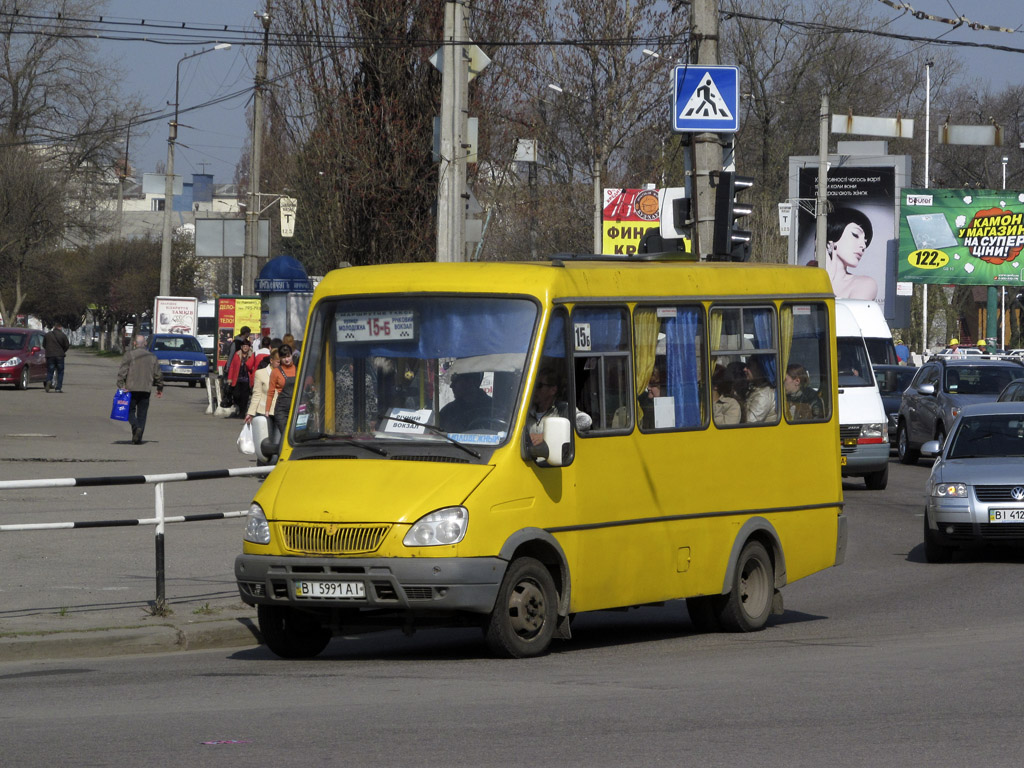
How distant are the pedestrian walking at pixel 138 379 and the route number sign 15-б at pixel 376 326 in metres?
17.4

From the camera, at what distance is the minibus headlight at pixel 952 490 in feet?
51.9

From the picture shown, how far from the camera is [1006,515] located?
15680 mm

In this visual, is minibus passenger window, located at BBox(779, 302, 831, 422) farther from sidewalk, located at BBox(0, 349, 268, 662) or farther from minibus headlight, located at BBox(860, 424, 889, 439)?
minibus headlight, located at BBox(860, 424, 889, 439)

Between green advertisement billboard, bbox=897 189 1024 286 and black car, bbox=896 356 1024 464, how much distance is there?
27702 mm

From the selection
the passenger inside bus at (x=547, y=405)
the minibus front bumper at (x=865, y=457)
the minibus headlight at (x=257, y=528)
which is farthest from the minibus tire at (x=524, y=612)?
the minibus front bumper at (x=865, y=457)

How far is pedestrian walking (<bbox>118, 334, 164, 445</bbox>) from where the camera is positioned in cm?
2716

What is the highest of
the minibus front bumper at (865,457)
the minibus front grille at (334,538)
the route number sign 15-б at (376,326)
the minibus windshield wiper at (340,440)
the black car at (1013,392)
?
the route number sign 15-б at (376,326)

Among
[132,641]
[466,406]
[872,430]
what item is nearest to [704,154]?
[872,430]

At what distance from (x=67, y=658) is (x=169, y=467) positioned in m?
13.1

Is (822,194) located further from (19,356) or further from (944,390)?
(19,356)

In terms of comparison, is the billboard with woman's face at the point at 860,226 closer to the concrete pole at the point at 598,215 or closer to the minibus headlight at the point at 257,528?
the concrete pole at the point at 598,215

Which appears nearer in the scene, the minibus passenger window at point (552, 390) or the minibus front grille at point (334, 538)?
the minibus front grille at point (334, 538)

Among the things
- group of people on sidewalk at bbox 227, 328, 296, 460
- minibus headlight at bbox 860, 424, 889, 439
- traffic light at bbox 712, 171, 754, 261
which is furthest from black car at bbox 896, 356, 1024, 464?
group of people on sidewalk at bbox 227, 328, 296, 460

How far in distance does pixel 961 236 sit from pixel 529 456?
50.1m
